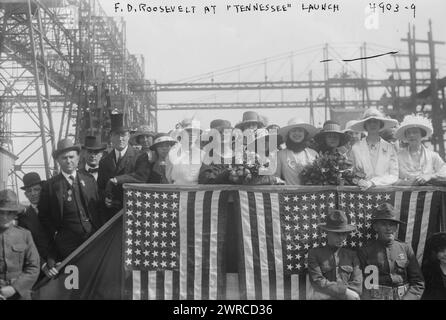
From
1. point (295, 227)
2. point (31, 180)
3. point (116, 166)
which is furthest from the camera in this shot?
point (31, 180)

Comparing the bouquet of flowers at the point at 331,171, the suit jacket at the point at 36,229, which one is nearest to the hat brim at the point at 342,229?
the bouquet of flowers at the point at 331,171

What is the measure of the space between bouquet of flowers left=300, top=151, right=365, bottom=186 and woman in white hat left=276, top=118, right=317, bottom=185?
25 centimetres

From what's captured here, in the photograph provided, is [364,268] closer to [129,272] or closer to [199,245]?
[199,245]

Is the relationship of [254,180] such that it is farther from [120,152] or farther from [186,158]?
[120,152]

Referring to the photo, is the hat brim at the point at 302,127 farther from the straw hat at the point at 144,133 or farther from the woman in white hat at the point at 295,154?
the straw hat at the point at 144,133

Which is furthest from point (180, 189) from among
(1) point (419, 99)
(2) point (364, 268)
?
(1) point (419, 99)

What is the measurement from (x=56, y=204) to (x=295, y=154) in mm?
2719

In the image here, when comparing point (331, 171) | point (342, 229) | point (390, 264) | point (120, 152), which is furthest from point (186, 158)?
point (390, 264)

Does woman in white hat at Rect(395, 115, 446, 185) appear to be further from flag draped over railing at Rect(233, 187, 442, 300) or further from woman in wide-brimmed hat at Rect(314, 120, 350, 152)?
woman in wide-brimmed hat at Rect(314, 120, 350, 152)

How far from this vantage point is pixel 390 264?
4.83 metres

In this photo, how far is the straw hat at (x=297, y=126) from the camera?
5598 mm

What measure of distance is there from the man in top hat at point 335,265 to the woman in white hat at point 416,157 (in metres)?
1.12

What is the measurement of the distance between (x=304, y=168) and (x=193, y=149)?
1.31 meters

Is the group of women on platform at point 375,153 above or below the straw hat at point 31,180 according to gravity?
above
